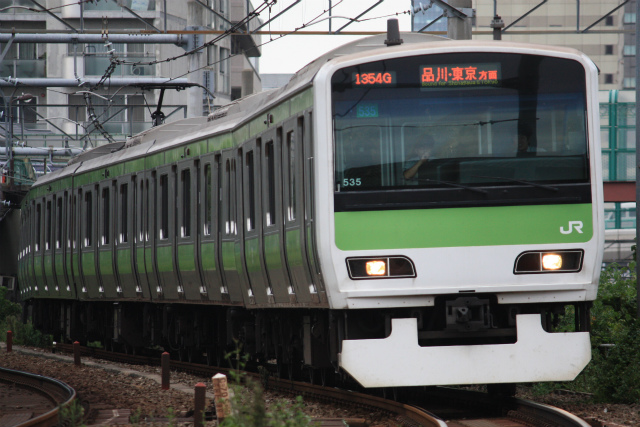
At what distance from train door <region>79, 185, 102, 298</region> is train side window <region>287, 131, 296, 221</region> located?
9756mm

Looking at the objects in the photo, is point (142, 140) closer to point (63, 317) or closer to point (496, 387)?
point (63, 317)

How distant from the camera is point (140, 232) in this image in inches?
688

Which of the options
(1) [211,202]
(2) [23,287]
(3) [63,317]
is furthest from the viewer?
(2) [23,287]

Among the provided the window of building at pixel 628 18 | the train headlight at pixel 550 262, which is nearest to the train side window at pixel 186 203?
the train headlight at pixel 550 262

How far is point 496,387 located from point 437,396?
0.98 metres

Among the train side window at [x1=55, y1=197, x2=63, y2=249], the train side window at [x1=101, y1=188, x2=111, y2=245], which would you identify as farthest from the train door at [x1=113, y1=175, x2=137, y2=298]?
the train side window at [x1=55, y1=197, x2=63, y2=249]

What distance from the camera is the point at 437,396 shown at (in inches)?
437

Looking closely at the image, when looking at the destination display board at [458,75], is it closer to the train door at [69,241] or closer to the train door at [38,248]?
the train door at [69,241]

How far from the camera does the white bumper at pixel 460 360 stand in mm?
9219

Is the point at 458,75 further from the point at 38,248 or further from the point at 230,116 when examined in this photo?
the point at 38,248

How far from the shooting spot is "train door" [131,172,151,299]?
1723cm

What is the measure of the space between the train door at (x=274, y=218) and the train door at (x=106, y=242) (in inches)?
297

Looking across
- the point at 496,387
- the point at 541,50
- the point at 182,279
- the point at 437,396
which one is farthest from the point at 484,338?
the point at 182,279

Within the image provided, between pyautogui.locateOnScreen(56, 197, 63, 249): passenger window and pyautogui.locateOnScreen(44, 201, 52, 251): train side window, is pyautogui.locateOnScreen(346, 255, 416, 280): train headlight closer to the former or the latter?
pyautogui.locateOnScreen(56, 197, 63, 249): passenger window
